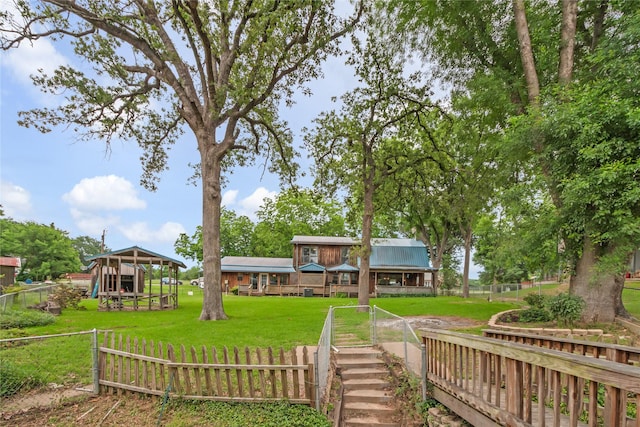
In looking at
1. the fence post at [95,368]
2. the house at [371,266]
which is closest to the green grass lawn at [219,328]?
the fence post at [95,368]

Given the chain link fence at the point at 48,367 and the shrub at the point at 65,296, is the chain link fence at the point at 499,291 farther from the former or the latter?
the shrub at the point at 65,296

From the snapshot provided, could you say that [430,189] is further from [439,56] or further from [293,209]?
[293,209]

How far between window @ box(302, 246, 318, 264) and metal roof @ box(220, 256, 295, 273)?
1559 mm

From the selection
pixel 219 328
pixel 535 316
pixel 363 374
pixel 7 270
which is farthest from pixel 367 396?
pixel 7 270

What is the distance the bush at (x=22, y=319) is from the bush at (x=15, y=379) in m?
6.39

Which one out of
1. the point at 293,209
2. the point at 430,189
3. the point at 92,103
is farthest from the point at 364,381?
the point at 293,209

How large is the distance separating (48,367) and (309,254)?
84.9ft

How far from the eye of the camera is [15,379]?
18.6ft

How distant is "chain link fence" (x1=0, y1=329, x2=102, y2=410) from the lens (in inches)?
220

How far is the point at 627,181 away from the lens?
7402 millimetres

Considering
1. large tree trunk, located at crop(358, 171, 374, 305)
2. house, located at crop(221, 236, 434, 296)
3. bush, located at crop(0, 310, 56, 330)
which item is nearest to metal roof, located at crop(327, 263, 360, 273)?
house, located at crop(221, 236, 434, 296)

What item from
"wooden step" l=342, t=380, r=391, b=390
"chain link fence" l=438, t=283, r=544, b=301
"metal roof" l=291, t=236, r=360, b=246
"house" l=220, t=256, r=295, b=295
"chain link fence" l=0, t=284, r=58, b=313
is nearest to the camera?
"wooden step" l=342, t=380, r=391, b=390

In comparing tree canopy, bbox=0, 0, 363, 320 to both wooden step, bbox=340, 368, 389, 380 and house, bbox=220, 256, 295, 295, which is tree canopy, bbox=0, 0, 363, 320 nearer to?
wooden step, bbox=340, 368, 389, 380

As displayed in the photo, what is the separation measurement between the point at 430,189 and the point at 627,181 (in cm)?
923
